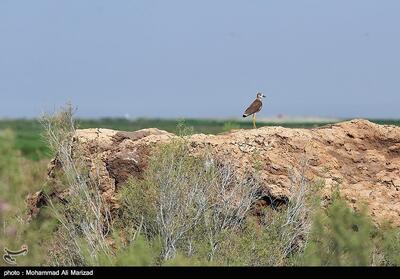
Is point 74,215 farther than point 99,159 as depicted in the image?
No

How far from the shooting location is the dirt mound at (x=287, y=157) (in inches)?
470

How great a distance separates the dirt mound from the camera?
39.1 feet

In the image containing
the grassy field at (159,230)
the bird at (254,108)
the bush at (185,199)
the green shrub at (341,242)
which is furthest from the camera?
the bird at (254,108)

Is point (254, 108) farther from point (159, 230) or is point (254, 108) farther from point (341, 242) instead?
point (341, 242)

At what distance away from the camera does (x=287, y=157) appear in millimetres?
12266

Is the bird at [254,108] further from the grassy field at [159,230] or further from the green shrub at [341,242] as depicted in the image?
the green shrub at [341,242]

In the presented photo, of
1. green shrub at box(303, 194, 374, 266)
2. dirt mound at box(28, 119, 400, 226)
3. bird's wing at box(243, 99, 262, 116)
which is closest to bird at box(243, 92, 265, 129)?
bird's wing at box(243, 99, 262, 116)

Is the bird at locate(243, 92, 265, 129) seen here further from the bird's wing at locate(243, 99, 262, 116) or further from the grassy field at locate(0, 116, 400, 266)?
the grassy field at locate(0, 116, 400, 266)

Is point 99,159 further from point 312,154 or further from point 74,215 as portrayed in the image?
point 312,154

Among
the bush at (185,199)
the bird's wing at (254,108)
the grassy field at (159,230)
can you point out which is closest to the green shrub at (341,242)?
the grassy field at (159,230)

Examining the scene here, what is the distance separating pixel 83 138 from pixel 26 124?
9064 centimetres

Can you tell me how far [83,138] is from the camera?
1249cm

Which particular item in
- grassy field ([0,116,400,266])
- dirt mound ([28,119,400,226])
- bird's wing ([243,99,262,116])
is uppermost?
bird's wing ([243,99,262,116])

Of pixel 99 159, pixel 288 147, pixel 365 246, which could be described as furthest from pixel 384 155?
pixel 365 246
